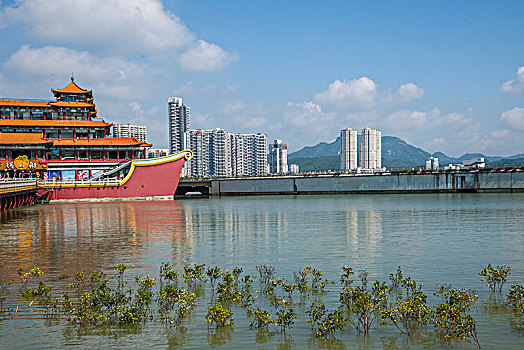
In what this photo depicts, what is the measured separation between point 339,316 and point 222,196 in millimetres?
72738

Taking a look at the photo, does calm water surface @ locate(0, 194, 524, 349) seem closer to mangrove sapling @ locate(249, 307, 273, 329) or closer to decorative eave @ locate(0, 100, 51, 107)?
mangrove sapling @ locate(249, 307, 273, 329)

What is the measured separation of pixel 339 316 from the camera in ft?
33.9

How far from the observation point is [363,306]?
10.2m

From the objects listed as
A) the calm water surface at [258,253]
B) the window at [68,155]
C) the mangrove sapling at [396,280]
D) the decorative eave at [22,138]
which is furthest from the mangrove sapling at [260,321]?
the window at [68,155]

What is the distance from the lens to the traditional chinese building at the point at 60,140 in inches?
2501

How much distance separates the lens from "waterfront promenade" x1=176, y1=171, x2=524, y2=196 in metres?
69.8

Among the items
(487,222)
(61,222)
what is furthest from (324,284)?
(61,222)

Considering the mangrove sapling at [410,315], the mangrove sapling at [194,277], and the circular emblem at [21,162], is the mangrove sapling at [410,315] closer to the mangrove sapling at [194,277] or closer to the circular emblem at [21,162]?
the mangrove sapling at [194,277]

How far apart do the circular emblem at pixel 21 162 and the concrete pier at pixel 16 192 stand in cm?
245

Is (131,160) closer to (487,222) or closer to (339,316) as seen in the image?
(487,222)

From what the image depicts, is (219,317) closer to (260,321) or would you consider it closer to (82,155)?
(260,321)

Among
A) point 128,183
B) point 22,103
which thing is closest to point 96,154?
point 128,183

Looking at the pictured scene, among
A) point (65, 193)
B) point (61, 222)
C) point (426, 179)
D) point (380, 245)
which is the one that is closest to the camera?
point (380, 245)

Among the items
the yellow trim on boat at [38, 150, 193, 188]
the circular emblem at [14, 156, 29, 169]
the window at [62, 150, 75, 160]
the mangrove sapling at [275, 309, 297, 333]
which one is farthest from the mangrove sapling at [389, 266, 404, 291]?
the window at [62, 150, 75, 160]
